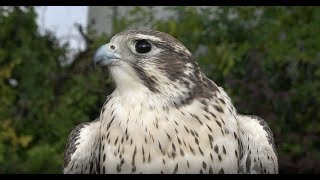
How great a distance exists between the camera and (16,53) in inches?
185

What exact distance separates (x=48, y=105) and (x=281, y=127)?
5.59 feet

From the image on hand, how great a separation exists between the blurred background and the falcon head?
195 centimetres

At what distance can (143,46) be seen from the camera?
2.50m

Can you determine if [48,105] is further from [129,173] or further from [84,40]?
[129,173]

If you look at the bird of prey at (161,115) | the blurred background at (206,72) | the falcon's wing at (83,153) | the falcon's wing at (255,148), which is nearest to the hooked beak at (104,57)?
the bird of prey at (161,115)

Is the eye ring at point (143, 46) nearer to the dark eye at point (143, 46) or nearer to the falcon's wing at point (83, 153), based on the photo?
the dark eye at point (143, 46)

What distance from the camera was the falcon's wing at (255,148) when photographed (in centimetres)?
265

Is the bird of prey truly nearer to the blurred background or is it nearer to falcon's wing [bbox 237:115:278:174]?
falcon's wing [bbox 237:115:278:174]

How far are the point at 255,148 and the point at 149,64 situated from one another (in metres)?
0.58

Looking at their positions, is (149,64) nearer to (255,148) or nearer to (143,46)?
(143,46)

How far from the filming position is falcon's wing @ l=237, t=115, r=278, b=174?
2646mm

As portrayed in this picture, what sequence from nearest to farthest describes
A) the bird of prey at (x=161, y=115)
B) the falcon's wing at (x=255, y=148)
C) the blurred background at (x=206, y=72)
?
the bird of prey at (x=161, y=115), the falcon's wing at (x=255, y=148), the blurred background at (x=206, y=72)

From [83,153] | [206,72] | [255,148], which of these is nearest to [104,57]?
[83,153]

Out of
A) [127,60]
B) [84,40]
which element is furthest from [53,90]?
[127,60]
